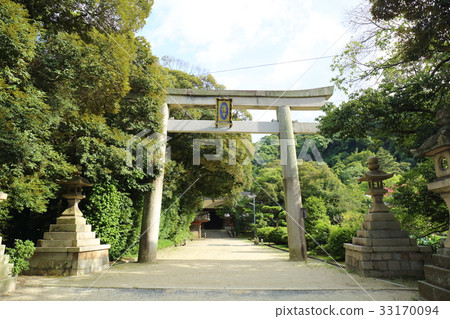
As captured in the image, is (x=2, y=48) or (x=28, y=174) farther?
(x=28, y=174)

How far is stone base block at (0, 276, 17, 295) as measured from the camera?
4.12 meters

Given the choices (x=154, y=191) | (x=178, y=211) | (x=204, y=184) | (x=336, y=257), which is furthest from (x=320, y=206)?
(x=154, y=191)

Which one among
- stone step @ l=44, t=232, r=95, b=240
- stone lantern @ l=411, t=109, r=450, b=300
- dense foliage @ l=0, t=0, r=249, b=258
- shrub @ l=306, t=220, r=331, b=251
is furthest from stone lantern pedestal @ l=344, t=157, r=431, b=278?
stone step @ l=44, t=232, r=95, b=240

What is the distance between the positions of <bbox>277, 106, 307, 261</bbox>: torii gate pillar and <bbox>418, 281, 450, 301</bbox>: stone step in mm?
5293

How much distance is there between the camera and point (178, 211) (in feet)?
52.4

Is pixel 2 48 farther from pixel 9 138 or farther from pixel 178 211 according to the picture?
pixel 178 211

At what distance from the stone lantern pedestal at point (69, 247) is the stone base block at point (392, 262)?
613cm

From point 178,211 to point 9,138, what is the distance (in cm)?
1219

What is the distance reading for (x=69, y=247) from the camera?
20.2 ft

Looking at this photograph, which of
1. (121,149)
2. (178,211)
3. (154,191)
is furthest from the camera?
(178,211)

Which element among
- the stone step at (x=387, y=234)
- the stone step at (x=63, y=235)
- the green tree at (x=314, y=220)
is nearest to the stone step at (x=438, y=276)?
the stone step at (x=387, y=234)

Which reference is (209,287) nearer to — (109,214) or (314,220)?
(109,214)

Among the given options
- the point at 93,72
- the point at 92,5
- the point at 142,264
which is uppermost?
the point at 92,5

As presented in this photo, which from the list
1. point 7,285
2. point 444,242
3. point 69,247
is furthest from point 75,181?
point 444,242
